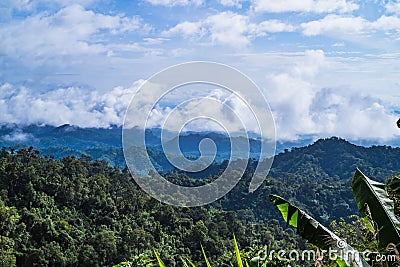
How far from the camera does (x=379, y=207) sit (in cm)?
172

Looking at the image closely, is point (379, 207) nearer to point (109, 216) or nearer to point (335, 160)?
point (109, 216)

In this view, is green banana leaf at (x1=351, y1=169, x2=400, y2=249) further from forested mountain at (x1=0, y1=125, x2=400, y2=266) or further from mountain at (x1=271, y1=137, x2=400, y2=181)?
mountain at (x1=271, y1=137, x2=400, y2=181)

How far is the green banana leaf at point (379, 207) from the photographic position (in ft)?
5.27

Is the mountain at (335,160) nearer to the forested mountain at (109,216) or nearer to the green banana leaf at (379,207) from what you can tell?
the forested mountain at (109,216)

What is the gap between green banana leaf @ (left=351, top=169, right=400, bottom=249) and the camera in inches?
63.2

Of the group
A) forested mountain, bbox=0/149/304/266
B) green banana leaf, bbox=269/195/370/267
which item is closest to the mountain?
forested mountain, bbox=0/149/304/266

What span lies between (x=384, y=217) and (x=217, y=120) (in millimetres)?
2750

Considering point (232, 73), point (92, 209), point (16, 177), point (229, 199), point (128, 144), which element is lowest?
point (229, 199)

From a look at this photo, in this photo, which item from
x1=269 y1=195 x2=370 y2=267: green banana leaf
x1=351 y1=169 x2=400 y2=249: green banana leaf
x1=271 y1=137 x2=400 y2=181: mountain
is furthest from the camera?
x1=271 y1=137 x2=400 y2=181: mountain

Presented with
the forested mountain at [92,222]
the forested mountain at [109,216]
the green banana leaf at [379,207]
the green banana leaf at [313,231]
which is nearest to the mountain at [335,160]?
the forested mountain at [109,216]

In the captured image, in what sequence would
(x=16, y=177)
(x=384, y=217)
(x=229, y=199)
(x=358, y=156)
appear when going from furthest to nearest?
(x=358, y=156) → (x=229, y=199) → (x=16, y=177) → (x=384, y=217)

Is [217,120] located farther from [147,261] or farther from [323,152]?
[323,152]

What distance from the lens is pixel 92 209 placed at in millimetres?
18109

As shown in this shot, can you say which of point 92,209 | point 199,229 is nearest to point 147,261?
point 199,229
